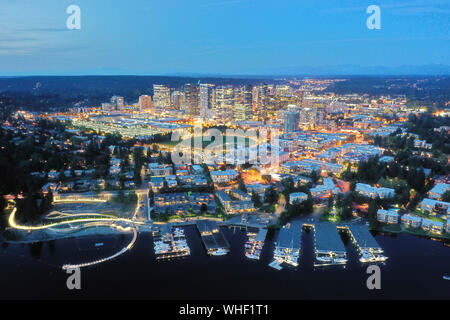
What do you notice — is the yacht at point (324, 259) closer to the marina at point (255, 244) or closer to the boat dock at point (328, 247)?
the boat dock at point (328, 247)

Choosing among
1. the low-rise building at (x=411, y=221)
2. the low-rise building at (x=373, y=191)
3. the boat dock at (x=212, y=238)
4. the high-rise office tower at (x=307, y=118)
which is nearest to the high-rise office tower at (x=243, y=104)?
the high-rise office tower at (x=307, y=118)

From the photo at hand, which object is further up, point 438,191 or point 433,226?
point 438,191

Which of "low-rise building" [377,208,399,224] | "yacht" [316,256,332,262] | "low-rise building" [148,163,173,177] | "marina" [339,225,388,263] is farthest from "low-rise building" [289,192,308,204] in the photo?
"low-rise building" [148,163,173,177]

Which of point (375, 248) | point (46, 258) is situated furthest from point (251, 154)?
point (46, 258)

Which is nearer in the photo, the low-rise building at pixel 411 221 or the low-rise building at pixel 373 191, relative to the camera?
the low-rise building at pixel 411 221

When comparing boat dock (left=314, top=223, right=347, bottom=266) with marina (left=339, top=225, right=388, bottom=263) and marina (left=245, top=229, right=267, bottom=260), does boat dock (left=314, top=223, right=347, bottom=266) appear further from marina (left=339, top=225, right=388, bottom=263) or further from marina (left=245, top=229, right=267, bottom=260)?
marina (left=245, top=229, right=267, bottom=260)

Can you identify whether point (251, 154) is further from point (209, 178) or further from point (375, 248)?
point (375, 248)

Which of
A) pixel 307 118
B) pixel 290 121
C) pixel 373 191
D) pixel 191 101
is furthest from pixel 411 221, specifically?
pixel 191 101

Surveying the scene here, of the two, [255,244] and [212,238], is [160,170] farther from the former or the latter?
[255,244]
